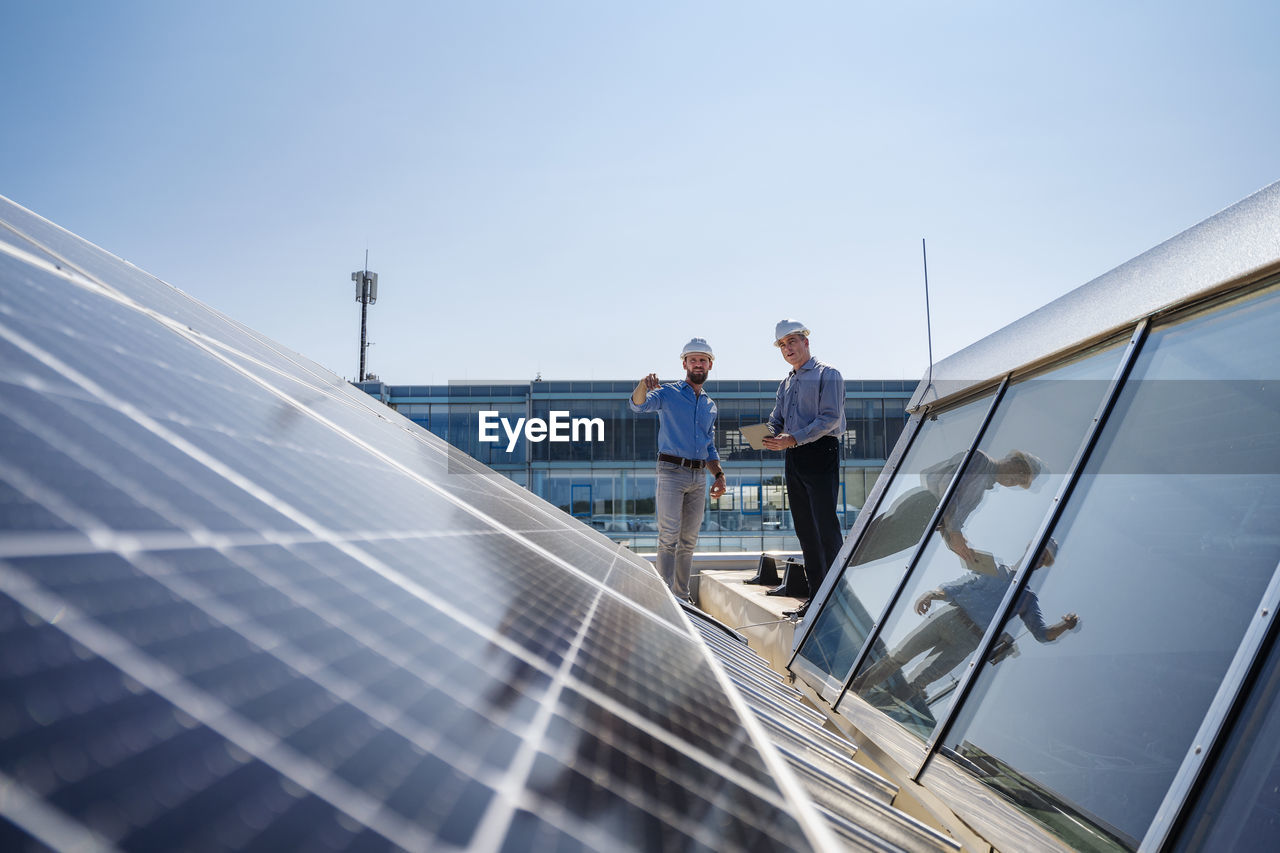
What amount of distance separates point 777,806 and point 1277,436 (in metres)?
1.96

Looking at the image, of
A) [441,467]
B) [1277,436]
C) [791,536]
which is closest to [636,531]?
[791,536]

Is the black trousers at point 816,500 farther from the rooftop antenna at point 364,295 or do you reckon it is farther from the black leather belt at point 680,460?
the rooftop antenna at point 364,295

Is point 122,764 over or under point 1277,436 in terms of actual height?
under

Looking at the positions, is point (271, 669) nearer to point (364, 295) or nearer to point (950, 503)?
point (950, 503)

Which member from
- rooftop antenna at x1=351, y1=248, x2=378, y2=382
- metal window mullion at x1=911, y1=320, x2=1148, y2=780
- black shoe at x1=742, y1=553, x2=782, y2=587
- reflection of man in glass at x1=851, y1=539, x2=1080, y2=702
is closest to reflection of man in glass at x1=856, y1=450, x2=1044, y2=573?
reflection of man in glass at x1=851, y1=539, x2=1080, y2=702

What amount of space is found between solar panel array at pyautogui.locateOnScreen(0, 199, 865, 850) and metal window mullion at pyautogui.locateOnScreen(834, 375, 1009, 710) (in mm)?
2554

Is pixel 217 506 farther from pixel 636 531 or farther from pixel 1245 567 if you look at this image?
pixel 636 531

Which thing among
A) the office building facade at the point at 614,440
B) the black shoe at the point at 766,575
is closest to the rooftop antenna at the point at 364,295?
the office building facade at the point at 614,440

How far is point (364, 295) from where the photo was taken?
164 ft

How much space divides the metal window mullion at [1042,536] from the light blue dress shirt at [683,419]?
4.49 m

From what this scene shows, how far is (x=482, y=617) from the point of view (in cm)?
147

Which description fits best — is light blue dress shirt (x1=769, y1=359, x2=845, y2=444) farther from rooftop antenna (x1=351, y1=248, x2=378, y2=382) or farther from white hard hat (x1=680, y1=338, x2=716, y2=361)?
rooftop antenna (x1=351, y1=248, x2=378, y2=382)

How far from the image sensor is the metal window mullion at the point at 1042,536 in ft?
9.77

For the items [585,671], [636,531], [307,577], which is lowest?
[636,531]
